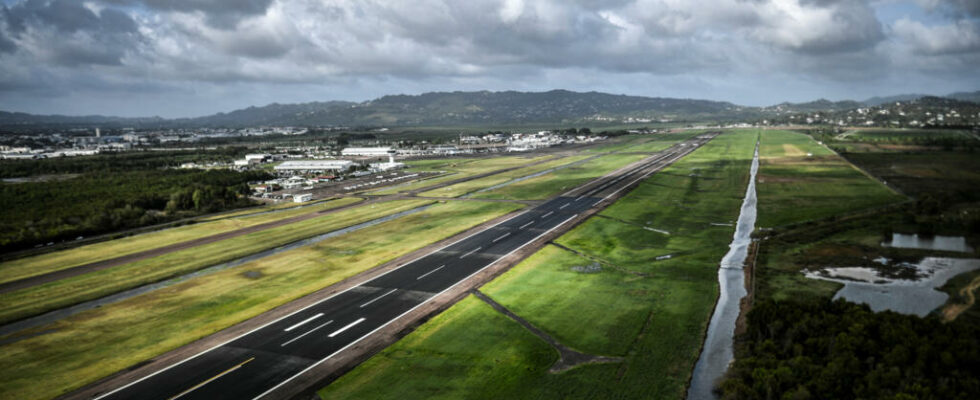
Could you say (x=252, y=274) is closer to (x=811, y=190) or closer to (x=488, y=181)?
(x=488, y=181)

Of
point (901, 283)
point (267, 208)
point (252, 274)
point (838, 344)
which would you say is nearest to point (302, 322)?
point (252, 274)

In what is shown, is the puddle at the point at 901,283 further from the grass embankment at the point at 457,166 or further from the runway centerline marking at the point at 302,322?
the grass embankment at the point at 457,166

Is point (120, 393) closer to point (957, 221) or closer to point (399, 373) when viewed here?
point (399, 373)

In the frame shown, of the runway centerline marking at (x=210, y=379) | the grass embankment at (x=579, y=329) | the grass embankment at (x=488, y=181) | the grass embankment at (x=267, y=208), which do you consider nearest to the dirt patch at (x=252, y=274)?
the runway centerline marking at (x=210, y=379)

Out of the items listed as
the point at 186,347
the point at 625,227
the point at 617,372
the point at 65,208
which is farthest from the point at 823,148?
the point at 65,208

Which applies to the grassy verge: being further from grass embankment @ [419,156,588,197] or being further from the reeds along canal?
grass embankment @ [419,156,588,197]

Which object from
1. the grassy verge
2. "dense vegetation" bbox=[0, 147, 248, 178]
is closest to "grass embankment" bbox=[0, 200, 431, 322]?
the grassy verge
